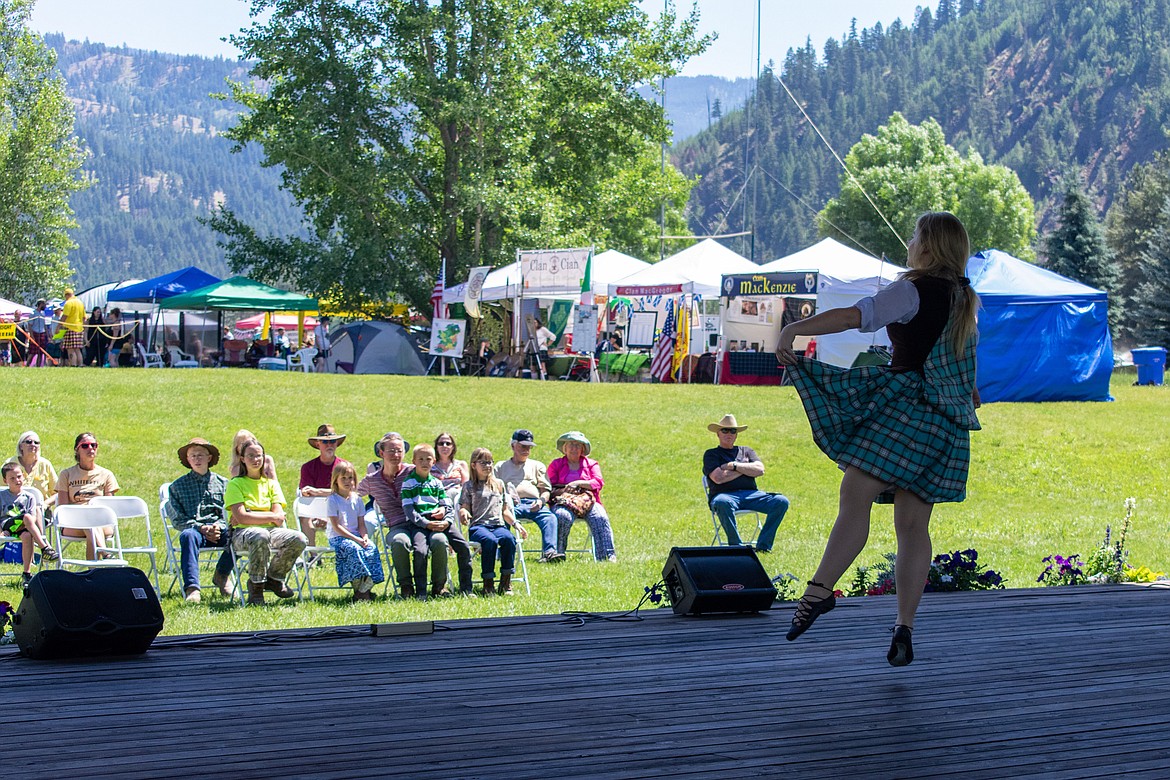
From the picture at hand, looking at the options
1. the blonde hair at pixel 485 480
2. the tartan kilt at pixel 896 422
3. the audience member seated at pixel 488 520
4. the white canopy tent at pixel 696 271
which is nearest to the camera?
the tartan kilt at pixel 896 422

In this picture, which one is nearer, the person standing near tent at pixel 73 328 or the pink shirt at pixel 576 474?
the pink shirt at pixel 576 474

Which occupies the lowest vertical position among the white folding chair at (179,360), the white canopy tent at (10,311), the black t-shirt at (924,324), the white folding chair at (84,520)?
the white folding chair at (84,520)

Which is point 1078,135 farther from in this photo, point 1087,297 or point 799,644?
point 799,644

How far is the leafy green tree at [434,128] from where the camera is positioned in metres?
30.1

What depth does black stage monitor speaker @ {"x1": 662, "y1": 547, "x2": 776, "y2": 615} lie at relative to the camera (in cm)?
530

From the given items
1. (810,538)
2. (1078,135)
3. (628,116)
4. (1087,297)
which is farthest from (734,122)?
(810,538)

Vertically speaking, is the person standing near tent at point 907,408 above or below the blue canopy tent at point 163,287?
below

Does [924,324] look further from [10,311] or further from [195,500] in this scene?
[10,311]

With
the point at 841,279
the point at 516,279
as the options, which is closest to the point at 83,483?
the point at 516,279

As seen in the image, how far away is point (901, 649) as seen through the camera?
394 centimetres

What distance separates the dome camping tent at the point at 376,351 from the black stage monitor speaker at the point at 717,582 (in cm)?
2181

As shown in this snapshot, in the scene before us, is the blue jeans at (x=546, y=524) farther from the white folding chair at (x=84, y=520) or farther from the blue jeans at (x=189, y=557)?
the white folding chair at (x=84, y=520)

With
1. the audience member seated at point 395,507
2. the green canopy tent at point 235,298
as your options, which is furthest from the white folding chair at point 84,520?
the green canopy tent at point 235,298

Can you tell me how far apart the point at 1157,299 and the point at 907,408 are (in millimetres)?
38375
